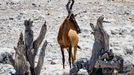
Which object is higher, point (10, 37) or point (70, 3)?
point (70, 3)

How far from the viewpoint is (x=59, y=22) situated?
65.5 ft

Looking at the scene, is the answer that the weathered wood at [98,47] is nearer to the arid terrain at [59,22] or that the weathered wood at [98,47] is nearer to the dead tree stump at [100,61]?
the dead tree stump at [100,61]

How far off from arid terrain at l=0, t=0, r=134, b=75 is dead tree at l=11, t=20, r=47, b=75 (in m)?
1.02

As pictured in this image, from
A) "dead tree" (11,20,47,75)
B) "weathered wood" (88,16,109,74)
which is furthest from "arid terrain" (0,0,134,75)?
"weathered wood" (88,16,109,74)

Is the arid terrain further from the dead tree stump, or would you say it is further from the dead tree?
the dead tree stump

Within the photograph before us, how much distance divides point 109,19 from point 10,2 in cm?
491

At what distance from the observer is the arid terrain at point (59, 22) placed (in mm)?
14641

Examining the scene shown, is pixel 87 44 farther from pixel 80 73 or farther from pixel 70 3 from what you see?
pixel 80 73

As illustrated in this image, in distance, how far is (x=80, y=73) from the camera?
9188mm

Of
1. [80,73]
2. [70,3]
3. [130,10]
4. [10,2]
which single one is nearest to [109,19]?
[130,10]

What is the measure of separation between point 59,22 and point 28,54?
30.3 ft

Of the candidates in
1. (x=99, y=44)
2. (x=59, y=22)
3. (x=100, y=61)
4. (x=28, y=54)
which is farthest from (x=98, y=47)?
(x=59, y=22)

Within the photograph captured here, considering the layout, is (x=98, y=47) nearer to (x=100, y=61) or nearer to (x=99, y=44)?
(x=99, y=44)

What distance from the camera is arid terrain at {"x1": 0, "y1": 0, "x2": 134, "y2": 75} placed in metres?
14.6
